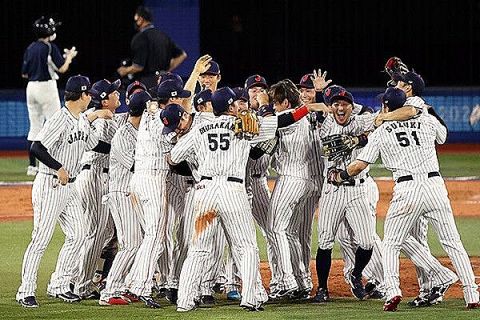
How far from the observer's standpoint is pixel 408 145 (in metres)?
9.17

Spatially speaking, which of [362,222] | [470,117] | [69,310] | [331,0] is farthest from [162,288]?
[331,0]

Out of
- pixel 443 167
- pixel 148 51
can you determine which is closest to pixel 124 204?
pixel 148 51

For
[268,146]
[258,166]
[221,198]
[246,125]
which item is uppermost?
[246,125]

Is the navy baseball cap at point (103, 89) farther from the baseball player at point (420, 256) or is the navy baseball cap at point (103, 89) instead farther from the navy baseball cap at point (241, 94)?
the baseball player at point (420, 256)

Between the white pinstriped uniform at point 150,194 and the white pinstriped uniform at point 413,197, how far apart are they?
5.49 feet

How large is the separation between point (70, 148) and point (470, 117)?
44.5 ft

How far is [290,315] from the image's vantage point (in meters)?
9.05

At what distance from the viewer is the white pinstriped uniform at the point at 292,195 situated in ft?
32.5

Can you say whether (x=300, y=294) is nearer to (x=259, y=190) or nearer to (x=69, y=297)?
(x=259, y=190)

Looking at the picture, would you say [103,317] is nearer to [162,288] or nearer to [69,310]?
[69,310]

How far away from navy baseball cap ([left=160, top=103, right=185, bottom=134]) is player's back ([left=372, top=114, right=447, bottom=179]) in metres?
1.57

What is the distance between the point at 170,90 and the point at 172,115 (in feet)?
1.57

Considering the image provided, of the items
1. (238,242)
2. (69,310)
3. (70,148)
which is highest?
(70,148)

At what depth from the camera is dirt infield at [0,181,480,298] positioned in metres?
10.9
